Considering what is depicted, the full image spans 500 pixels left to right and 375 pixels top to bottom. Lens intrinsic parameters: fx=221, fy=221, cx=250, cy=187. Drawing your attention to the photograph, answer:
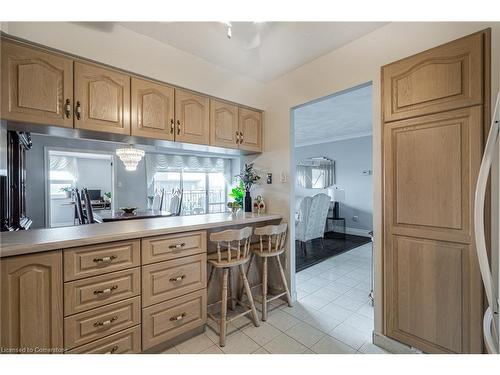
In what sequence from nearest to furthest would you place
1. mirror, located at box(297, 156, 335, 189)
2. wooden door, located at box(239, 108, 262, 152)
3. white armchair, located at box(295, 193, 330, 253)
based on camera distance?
wooden door, located at box(239, 108, 262, 152) < white armchair, located at box(295, 193, 330, 253) < mirror, located at box(297, 156, 335, 189)

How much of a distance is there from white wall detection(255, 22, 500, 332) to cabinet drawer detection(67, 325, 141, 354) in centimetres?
152

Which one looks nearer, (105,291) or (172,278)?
(105,291)

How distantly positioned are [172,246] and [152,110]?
3.69ft

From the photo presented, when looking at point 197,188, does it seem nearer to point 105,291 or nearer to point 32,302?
point 105,291

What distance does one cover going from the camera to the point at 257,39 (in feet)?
6.04

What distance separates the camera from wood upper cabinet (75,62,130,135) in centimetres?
153

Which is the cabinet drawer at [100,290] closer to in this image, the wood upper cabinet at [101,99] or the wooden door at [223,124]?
the wood upper cabinet at [101,99]

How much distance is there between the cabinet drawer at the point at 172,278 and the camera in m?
1.54

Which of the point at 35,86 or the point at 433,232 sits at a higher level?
the point at 35,86

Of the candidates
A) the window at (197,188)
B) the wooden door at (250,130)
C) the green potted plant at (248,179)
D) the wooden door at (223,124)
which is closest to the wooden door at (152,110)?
the wooden door at (223,124)

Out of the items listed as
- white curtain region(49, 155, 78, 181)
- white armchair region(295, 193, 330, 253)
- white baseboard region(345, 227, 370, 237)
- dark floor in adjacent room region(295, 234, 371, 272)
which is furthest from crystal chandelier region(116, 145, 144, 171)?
white baseboard region(345, 227, 370, 237)

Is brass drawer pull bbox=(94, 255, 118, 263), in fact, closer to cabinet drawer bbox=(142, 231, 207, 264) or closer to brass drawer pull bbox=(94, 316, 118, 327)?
cabinet drawer bbox=(142, 231, 207, 264)

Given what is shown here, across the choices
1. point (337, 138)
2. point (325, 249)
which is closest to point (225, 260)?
point (325, 249)
